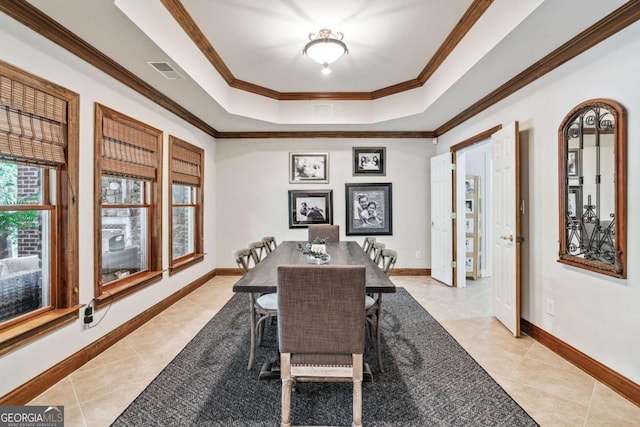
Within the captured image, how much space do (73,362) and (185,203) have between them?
259 cm

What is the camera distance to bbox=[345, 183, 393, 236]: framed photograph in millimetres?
5312

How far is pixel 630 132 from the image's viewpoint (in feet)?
6.49

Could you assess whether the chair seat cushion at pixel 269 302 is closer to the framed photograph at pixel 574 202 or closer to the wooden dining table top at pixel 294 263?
the wooden dining table top at pixel 294 263

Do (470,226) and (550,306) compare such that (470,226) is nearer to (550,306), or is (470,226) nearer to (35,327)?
(550,306)

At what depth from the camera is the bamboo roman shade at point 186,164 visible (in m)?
3.99

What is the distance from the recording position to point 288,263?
2.57m

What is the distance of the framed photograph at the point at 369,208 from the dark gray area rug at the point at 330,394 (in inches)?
106

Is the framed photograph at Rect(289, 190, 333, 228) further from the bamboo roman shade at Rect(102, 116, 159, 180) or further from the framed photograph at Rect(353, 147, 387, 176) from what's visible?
the bamboo roman shade at Rect(102, 116, 159, 180)

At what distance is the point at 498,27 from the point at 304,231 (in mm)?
3898

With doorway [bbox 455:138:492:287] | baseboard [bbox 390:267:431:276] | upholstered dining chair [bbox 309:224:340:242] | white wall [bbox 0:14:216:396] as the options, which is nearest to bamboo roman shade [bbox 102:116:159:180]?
white wall [bbox 0:14:216:396]

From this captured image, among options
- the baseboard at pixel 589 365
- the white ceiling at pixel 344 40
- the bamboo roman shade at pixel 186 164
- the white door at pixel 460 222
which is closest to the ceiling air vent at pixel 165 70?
the white ceiling at pixel 344 40

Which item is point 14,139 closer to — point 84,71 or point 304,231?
point 84,71

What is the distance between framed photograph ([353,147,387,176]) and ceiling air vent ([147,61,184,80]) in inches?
123

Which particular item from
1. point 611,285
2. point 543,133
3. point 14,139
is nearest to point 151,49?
point 14,139
